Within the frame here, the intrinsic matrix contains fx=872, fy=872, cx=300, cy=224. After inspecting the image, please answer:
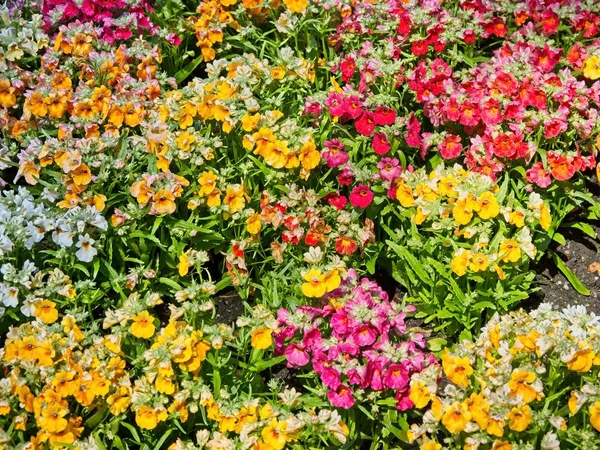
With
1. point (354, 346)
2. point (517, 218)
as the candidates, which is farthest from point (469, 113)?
point (354, 346)

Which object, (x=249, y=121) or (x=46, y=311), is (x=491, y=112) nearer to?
(x=249, y=121)

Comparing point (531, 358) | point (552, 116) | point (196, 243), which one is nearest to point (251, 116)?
point (196, 243)

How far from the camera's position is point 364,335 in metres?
3.58

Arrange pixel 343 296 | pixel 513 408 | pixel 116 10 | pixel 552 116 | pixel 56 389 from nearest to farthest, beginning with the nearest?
pixel 513 408, pixel 56 389, pixel 343 296, pixel 552 116, pixel 116 10

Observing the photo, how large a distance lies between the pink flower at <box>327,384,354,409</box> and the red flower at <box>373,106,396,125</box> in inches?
55.4

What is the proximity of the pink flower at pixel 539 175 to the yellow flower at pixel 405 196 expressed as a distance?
0.59 metres

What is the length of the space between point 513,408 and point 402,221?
4.30ft

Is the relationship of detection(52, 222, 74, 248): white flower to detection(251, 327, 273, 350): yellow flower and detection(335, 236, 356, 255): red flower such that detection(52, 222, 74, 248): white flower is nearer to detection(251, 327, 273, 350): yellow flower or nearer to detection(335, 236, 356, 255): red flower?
detection(251, 327, 273, 350): yellow flower

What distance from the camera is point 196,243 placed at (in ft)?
14.1

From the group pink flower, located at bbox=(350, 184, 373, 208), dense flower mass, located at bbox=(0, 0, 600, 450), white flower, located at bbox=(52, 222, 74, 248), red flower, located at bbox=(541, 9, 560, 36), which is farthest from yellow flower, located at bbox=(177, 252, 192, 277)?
red flower, located at bbox=(541, 9, 560, 36)

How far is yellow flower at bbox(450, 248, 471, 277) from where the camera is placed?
385cm

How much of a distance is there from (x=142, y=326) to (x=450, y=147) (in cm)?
179

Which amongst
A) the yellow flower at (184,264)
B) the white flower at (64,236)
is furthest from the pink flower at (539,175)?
the white flower at (64,236)

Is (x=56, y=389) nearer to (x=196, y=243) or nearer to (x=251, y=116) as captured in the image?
(x=196, y=243)
